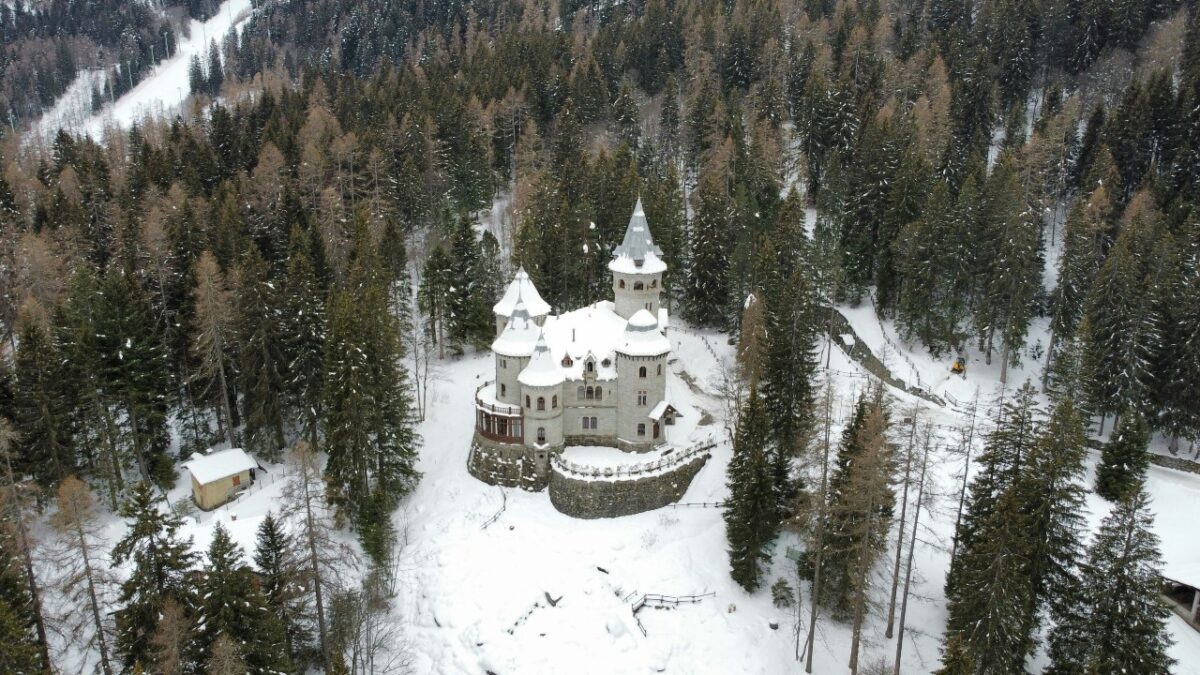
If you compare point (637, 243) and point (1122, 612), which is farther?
point (637, 243)

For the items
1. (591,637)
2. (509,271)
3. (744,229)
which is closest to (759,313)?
(744,229)

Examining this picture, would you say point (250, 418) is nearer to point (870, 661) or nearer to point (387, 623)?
point (387, 623)

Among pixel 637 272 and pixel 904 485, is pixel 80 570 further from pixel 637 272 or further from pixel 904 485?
pixel 904 485

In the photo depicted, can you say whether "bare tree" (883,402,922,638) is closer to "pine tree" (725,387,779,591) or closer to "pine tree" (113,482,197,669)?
"pine tree" (725,387,779,591)

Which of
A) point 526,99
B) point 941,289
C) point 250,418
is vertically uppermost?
point 526,99

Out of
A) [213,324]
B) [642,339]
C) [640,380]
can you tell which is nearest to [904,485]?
[640,380]

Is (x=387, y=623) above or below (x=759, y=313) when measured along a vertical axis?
below

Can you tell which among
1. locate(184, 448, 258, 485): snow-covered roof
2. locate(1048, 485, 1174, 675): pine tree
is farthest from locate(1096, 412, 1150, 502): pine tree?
locate(184, 448, 258, 485): snow-covered roof
